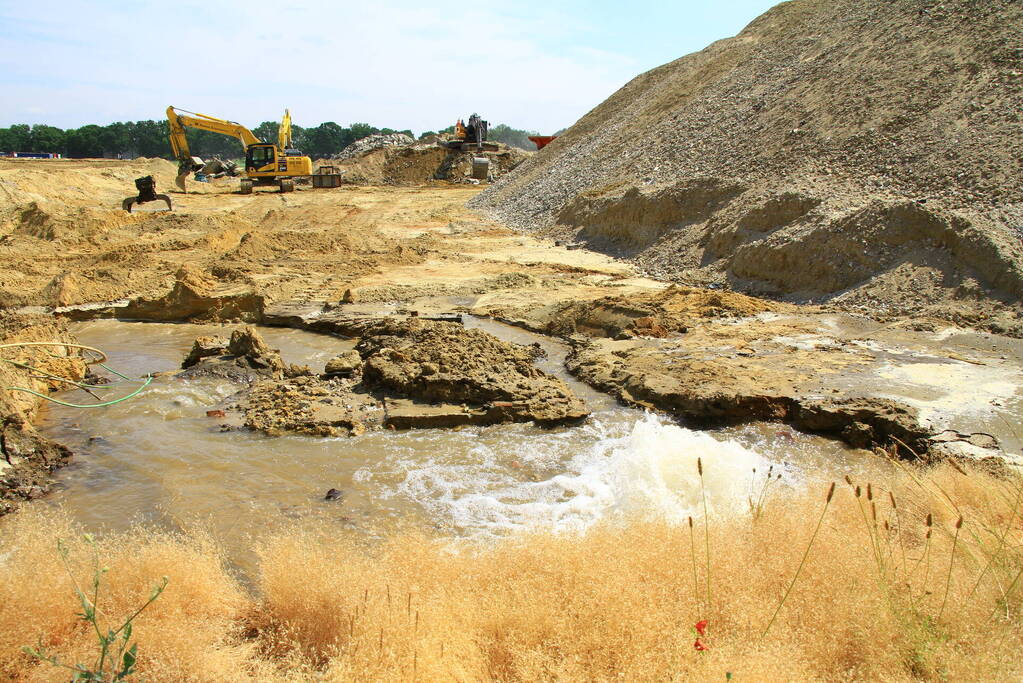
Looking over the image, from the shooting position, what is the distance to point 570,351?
8.97 m

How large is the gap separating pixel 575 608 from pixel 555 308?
7.51 metres

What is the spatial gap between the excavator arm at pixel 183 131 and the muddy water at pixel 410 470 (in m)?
22.8

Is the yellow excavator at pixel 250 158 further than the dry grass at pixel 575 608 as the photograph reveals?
Yes

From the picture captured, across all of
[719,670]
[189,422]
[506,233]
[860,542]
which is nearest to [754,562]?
[860,542]

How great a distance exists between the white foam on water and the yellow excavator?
82.3 feet

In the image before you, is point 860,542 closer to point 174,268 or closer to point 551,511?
point 551,511

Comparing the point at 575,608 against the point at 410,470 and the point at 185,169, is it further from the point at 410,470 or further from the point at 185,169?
the point at 185,169

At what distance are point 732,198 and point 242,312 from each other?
9.25 meters

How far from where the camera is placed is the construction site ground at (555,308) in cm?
673

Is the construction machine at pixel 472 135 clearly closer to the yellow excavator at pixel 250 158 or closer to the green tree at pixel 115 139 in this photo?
the yellow excavator at pixel 250 158

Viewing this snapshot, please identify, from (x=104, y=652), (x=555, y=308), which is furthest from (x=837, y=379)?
(x=104, y=652)

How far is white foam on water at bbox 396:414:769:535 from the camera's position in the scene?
5.09 metres

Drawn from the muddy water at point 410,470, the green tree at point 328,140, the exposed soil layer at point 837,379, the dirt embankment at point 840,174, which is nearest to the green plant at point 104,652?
the muddy water at point 410,470

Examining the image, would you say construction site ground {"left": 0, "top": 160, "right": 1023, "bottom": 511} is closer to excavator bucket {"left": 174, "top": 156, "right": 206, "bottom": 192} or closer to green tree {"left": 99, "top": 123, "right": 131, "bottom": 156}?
excavator bucket {"left": 174, "top": 156, "right": 206, "bottom": 192}
